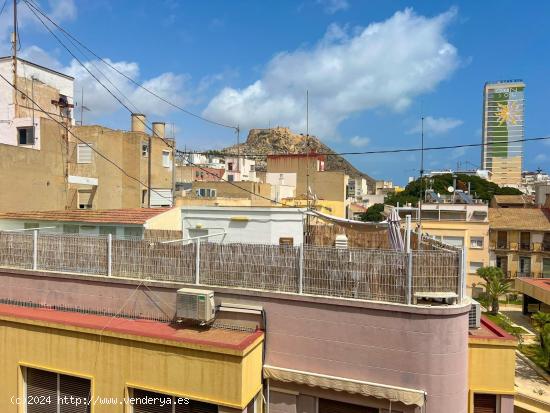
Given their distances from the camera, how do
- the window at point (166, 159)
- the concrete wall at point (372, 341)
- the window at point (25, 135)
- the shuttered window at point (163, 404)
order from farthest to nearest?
the window at point (166, 159)
the window at point (25, 135)
the shuttered window at point (163, 404)
the concrete wall at point (372, 341)

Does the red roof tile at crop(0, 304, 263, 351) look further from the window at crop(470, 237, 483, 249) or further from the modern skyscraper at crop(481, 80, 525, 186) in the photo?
the modern skyscraper at crop(481, 80, 525, 186)

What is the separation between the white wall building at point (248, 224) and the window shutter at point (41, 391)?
7.38 metres

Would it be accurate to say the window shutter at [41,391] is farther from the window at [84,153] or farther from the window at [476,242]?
the window at [476,242]

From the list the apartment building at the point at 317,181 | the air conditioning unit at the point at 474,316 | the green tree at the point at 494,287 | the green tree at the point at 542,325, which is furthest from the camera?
the apartment building at the point at 317,181

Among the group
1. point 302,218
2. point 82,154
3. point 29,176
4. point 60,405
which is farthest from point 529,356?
point 82,154

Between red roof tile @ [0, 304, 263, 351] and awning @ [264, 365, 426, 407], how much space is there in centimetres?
91

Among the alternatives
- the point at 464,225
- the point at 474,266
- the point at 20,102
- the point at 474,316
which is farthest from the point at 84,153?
the point at 474,266

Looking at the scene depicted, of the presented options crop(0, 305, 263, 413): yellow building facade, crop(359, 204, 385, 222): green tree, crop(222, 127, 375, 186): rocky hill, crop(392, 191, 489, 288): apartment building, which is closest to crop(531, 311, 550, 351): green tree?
crop(0, 305, 263, 413): yellow building facade

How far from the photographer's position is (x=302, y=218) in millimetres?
15828

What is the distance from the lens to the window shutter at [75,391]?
8.29 m

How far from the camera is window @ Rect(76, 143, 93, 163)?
27.5 metres

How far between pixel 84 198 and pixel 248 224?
17.1 meters

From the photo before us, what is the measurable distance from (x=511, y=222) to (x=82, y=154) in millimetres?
42724

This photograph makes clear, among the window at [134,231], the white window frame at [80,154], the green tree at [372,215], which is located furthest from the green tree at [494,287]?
the green tree at [372,215]
